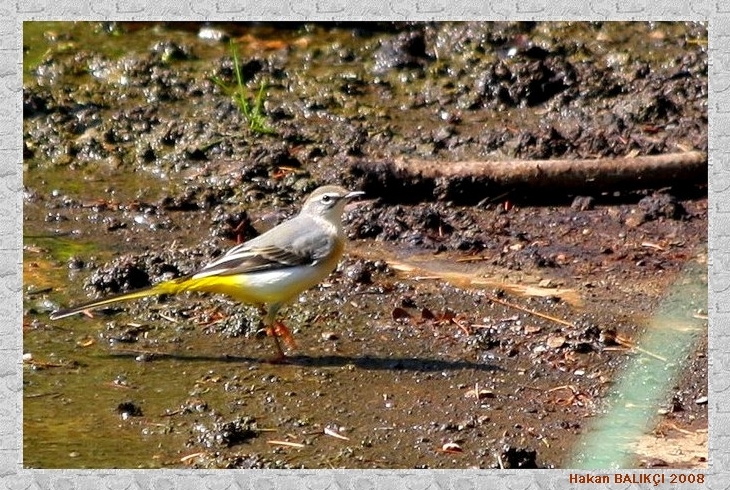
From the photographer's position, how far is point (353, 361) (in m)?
9.95

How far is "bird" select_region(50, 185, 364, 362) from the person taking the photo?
10.1 metres

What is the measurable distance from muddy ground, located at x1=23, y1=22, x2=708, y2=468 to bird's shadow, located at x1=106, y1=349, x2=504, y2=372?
2 centimetres

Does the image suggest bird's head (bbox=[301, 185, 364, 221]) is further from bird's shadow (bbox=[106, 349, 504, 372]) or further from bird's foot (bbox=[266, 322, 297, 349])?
bird's shadow (bbox=[106, 349, 504, 372])

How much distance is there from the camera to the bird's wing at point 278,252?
10078 mm

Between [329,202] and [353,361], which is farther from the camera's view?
[329,202]

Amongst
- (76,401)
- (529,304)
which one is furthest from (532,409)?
(76,401)

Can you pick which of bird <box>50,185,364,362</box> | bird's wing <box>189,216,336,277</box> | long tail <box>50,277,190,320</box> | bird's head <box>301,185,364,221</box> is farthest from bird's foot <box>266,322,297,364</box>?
bird's head <box>301,185,364,221</box>

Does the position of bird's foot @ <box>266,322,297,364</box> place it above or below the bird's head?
below

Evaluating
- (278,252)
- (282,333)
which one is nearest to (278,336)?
(282,333)

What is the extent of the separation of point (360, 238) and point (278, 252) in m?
1.69

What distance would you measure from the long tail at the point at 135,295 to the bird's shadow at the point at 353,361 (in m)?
0.40

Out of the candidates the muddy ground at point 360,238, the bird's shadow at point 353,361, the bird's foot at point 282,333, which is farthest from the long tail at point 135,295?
the bird's foot at point 282,333

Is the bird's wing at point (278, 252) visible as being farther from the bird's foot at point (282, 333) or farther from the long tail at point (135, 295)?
the bird's foot at point (282, 333)

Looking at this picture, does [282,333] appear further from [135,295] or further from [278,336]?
[135,295]
